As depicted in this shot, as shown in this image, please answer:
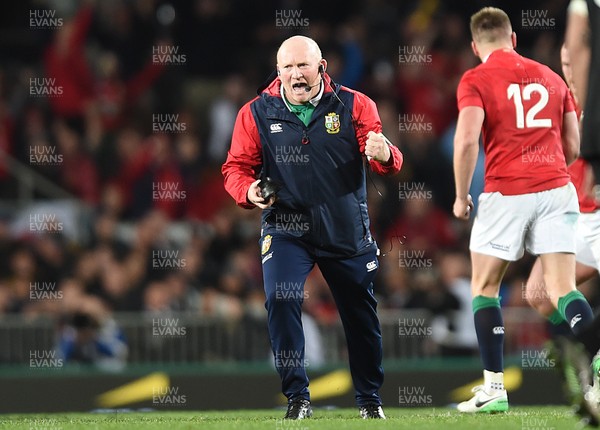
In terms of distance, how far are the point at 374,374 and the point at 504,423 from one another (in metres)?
1.20

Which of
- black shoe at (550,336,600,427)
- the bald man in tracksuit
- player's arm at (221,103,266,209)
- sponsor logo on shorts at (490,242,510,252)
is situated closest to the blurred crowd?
sponsor logo on shorts at (490,242,510,252)

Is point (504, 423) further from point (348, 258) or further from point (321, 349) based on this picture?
point (321, 349)

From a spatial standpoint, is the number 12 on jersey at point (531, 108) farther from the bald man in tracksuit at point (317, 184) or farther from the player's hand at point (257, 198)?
the player's hand at point (257, 198)

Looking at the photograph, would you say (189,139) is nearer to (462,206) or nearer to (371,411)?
(462,206)

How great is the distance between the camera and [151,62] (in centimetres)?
1631

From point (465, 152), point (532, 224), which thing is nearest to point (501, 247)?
point (532, 224)

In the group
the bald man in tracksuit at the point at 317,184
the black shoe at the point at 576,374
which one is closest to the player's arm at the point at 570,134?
the bald man in tracksuit at the point at 317,184

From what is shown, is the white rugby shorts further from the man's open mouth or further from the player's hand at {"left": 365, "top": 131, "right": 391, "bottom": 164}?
the man's open mouth

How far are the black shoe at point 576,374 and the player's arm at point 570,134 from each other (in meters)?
2.62

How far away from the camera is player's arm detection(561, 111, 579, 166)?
27.7ft

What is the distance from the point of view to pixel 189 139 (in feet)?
50.5

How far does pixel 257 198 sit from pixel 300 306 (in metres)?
0.71

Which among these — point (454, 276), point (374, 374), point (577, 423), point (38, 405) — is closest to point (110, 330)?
point (38, 405)

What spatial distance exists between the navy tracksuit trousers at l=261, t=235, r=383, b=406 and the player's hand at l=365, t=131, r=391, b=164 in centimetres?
74
